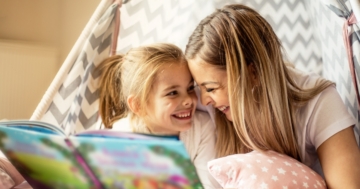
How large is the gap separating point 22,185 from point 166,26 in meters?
0.76

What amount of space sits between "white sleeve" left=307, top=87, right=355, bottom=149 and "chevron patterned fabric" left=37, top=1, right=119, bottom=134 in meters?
0.66

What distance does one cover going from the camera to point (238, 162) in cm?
92

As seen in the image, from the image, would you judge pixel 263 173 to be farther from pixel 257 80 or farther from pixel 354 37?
pixel 354 37

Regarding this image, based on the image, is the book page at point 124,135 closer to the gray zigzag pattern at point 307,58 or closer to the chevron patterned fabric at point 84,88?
the chevron patterned fabric at point 84,88

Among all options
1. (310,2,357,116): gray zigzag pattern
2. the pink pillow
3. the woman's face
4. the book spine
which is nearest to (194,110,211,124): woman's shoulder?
the woman's face

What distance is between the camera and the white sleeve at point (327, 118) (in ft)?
3.17

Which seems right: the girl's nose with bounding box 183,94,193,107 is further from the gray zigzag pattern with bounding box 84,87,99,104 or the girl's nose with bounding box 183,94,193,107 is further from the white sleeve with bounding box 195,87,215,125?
the gray zigzag pattern with bounding box 84,87,99,104

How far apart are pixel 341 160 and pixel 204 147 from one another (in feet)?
1.25

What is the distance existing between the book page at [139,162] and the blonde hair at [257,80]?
15.3 inches

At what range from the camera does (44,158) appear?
2.29 feet

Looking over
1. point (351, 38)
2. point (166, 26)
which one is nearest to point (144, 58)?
point (166, 26)

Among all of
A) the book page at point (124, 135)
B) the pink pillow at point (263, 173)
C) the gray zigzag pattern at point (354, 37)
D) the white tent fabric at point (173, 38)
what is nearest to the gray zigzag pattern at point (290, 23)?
the white tent fabric at point (173, 38)

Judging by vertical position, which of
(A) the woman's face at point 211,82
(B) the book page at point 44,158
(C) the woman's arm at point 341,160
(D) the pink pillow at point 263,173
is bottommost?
(C) the woman's arm at point 341,160

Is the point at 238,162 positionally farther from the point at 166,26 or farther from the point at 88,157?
the point at 166,26
